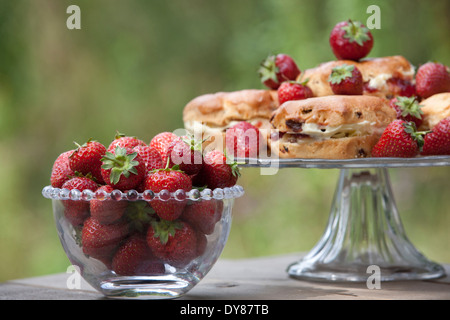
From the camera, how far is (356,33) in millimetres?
1268

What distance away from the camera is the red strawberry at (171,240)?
32.5 inches

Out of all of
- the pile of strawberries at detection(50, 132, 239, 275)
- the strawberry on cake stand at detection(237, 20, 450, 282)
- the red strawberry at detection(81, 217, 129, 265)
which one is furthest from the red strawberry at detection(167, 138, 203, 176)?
the strawberry on cake stand at detection(237, 20, 450, 282)

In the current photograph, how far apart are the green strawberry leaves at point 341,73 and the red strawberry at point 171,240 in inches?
18.0

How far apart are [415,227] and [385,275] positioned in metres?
1.17

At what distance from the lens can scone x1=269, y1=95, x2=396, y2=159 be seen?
1.10m

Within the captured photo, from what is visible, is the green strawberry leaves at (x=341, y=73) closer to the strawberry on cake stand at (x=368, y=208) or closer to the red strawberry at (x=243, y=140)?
the strawberry on cake stand at (x=368, y=208)

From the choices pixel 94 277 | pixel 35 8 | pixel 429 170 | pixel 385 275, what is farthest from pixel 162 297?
pixel 35 8

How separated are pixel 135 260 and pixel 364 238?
1.59 feet

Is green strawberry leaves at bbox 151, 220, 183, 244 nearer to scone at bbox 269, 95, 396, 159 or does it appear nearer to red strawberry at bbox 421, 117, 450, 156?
scone at bbox 269, 95, 396, 159

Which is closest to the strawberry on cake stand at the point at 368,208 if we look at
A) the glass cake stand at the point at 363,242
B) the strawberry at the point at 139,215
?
the glass cake stand at the point at 363,242

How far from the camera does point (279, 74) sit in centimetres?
129

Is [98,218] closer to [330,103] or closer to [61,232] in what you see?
[61,232]

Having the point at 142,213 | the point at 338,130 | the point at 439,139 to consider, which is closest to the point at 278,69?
the point at 338,130

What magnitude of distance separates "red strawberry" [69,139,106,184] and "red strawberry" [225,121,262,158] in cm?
34
